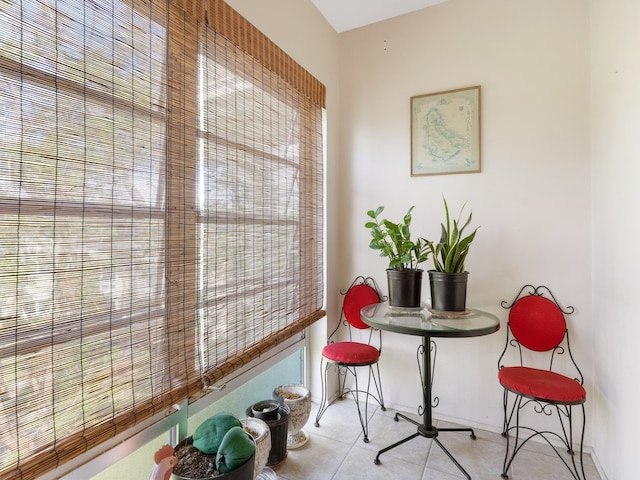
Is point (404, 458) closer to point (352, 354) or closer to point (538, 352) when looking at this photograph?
point (352, 354)

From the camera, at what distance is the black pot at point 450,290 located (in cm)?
196

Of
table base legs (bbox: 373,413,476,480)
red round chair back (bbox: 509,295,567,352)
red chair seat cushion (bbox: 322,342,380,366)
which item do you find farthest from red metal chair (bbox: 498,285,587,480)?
red chair seat cushion (bbox: 322,342,380,366)

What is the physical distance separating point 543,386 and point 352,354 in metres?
1.03

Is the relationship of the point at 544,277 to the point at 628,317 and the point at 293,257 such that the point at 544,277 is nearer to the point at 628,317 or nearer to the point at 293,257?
the point at 628,317

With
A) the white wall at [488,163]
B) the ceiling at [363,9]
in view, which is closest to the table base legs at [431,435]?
the white wall at [488,163]

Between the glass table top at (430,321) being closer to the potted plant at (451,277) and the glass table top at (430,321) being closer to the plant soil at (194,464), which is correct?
the potted plant at (451,277)

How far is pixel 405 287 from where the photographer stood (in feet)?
6.83

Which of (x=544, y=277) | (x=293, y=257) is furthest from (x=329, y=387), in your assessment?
(x=544, y=277)

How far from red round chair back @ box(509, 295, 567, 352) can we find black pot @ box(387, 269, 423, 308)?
655 mm

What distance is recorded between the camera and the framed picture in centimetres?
229

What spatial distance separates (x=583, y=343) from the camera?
204cm

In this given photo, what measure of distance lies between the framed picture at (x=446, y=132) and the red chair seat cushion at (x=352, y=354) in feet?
4.31

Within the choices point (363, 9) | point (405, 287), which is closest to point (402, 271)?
point (405, 287)

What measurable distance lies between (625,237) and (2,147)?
2383mm
